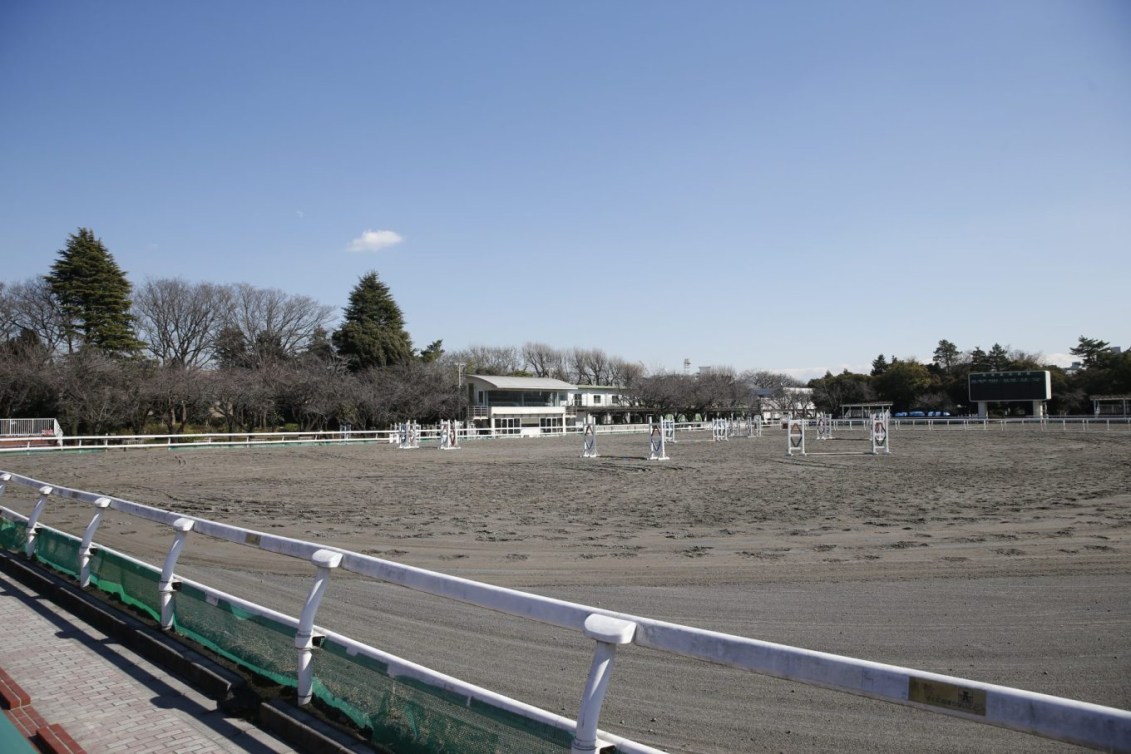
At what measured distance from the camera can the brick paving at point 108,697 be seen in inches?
163

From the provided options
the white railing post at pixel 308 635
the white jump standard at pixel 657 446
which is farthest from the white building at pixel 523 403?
the white railing post at pixel 308 635

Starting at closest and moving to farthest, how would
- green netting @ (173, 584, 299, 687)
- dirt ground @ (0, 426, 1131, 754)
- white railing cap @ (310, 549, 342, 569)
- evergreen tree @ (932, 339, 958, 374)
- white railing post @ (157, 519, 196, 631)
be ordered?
white railing cap @ (310, 549, 342, 569) → green netting @ (173, 584, 299, 687) → dirt ground @ (0, 426, 1131, 754) → white railing post @ (157, 519, 196, 631) → evergreen tree @ (932, 339, 958, 374)

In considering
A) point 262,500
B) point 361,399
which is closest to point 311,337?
point 361,399

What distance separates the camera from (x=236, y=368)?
62375 mm

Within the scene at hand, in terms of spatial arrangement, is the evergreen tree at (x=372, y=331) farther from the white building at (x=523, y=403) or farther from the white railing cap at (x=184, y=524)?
the white railing cap at (x=184, y=524)

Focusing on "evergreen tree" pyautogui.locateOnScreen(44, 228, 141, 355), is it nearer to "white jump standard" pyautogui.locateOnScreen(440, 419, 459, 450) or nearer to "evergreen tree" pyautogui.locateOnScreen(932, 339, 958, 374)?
"white jump standard" pyautogui.locateOnScreen(440, 419, 459, 450)

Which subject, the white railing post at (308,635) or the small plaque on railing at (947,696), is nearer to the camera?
the small plaque on railing at (947,696)

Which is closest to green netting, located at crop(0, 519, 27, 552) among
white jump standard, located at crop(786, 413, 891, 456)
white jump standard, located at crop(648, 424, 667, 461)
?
white jump standard, located at crop(648, 424, 667, 461)

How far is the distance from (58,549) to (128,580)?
2300mm

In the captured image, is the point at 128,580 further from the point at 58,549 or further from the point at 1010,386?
the point at 1010,386

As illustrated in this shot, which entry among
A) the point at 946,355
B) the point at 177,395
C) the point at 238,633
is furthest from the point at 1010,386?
the point at 238,633

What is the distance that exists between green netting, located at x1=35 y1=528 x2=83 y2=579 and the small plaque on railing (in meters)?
8.36

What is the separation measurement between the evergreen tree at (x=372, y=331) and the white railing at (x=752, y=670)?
235ft

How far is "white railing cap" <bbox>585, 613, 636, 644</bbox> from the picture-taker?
A: 2854mm
